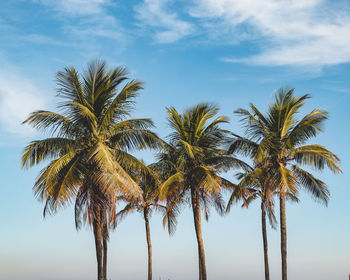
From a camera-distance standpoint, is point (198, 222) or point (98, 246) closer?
point (98, 246)

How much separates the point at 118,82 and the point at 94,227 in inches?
275

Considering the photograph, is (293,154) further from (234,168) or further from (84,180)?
(84,180)

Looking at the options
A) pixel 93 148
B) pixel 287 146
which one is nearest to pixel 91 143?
pixel 93 148

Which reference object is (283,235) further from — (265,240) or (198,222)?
(265,240)

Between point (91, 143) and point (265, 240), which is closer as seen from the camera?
point (91, 143)

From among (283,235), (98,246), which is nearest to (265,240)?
(283,235)

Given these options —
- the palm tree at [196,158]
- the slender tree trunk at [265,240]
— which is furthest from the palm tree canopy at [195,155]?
the slender tree trunk at [265,240]

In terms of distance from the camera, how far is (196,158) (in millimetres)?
26312

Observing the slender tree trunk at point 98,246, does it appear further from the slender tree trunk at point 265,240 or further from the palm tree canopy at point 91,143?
the slender tree trunk at point 265,240

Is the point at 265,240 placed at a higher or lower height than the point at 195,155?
lower

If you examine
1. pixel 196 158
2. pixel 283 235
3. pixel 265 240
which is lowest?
pixel 265 240

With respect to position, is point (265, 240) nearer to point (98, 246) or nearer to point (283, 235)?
point (283, 235)

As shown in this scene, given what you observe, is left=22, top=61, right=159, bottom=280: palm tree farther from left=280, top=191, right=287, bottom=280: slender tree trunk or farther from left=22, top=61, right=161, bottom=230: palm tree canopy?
left=280, top=191, right=287, bottom=280: slender tree trunk

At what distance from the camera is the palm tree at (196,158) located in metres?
25.8
